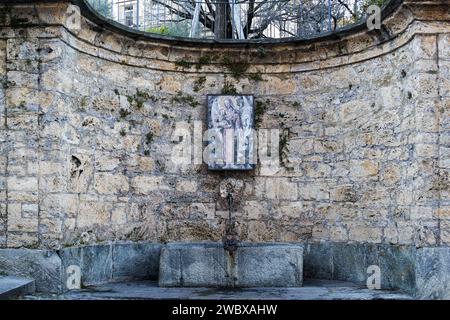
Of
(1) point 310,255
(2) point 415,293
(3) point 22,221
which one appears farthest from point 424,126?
(3) point 22,221

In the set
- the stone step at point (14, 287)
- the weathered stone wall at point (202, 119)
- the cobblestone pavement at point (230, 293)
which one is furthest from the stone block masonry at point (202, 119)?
the cobblestone pavement at point (230, 293)

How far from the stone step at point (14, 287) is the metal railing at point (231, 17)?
4136mm

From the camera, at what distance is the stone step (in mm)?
5461

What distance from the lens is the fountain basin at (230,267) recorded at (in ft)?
22.8

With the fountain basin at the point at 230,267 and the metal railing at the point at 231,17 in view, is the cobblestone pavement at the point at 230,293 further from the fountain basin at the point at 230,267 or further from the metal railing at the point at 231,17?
the metal railing at the point at 231,17

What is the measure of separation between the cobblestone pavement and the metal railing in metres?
3.82

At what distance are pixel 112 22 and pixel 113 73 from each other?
669 millimetres

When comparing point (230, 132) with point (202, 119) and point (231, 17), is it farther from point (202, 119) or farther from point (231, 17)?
point (231, 17)

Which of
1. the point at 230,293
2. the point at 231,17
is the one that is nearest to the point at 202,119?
the point at 231,17

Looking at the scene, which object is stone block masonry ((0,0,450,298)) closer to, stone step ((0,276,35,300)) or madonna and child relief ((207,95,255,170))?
madonna and child relief ((207,95,255,170))

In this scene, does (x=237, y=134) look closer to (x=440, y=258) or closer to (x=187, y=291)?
(x=187, y=291)

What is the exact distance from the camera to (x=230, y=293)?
21.2ft

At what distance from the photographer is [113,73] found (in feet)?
24.9
